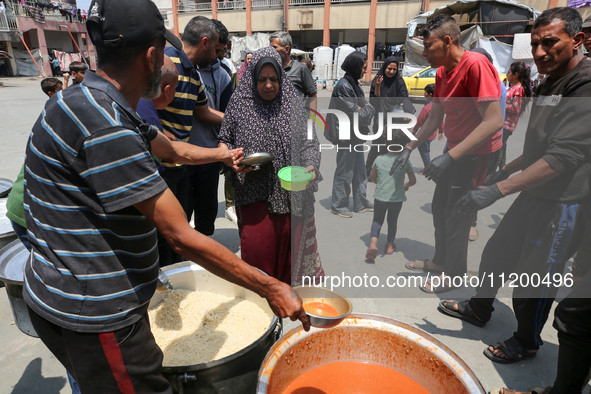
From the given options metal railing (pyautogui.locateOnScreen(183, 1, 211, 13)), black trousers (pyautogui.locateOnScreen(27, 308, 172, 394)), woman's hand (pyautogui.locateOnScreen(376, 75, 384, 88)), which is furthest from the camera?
metal railing (pyautogui.locateOnScreen(183, 1, 211, 13))

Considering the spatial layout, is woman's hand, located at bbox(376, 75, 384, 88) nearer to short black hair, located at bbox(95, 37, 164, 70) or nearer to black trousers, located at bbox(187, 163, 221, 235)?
black trousers, located at bbox(187, 163, 221, 235)

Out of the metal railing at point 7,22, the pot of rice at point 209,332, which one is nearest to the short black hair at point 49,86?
the pot of rice at point 209,332

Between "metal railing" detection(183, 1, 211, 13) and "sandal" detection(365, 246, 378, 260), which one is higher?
"metal railing" detection(183, 1, 211, 13)

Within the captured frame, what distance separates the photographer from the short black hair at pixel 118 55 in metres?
1.02

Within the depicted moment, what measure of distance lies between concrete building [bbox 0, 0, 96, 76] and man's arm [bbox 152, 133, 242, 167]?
2743 centimetres

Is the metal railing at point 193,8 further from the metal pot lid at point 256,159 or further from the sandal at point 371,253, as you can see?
the sandal at point 371,253

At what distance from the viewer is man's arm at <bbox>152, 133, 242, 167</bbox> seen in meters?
1.93

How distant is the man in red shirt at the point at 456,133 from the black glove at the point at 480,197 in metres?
0.09

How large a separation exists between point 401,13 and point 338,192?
21.9m

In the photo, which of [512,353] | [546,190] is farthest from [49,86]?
[512,353]

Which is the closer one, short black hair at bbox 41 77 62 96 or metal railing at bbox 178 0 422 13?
short black hair at bbox 41 77 62 96

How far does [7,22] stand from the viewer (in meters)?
24.4

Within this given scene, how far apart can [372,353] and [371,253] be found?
0.68 m

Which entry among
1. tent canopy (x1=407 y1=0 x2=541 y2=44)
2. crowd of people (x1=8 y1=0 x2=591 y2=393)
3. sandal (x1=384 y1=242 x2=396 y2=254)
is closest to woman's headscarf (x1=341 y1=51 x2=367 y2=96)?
crowd of people (x1=8 y1=0 x2=591 y2=393)
